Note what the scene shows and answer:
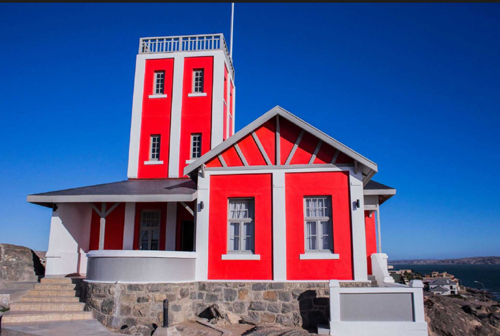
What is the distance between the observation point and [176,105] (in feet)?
59.9

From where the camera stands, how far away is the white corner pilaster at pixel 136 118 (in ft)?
58.3

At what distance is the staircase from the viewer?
10.4 metres

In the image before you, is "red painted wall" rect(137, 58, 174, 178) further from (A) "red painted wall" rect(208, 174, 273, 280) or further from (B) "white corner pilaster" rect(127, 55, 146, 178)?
(A) "red painted wall" rect(208, 174, 273, 280)

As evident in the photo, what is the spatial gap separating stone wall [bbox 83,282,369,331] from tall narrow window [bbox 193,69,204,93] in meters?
9.70

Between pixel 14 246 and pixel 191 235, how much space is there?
6098mm

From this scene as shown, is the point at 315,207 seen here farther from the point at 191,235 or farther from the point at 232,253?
the point at 191,235

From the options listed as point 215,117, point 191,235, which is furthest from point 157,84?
point 191,235

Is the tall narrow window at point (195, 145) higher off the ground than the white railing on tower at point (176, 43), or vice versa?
the white railing on tower at point (176, 43)

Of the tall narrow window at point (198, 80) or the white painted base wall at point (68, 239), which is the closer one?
the white painted base wall at point (68, 239)

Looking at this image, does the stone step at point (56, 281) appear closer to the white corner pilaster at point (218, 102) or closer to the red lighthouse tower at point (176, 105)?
the red lighthouse tower at point (176, 105)

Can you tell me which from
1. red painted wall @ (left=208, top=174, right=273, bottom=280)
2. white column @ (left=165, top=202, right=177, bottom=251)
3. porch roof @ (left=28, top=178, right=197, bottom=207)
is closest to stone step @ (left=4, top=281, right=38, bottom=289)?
porch roof @ (left=28, top=178, right=197, bottom=207)

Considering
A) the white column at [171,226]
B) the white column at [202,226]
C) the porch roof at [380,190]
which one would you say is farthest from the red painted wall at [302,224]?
the white column at [171,226]

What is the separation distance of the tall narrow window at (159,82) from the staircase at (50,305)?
30.8 ft

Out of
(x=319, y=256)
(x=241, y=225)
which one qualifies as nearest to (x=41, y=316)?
(x=241, y=225)
